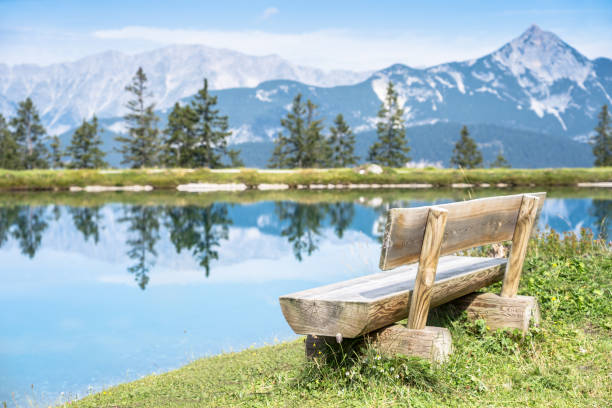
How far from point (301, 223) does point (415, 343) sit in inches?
870

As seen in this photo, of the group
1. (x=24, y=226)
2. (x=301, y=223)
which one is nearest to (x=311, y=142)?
(x=301, y=223)

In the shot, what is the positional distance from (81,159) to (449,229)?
68.3 m

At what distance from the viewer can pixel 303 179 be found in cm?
5028

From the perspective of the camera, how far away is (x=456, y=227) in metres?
4.33

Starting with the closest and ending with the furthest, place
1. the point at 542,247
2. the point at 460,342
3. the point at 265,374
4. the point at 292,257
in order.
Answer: the point at 460,342 → the point at 265,374 → the point at 542,247 → the point at 292,257

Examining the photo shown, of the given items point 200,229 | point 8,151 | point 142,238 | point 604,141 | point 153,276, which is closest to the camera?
point 153,276

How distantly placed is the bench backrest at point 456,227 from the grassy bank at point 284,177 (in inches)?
1705

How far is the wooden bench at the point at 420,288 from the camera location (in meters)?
3.95

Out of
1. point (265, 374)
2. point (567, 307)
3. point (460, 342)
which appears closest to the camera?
point (460, 342)

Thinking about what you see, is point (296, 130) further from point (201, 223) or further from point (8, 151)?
point (201, 223)

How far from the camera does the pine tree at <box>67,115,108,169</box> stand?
66125mm

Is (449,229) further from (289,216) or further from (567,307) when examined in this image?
(289,216)

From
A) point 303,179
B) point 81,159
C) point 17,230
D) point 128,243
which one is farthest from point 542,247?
point 81,159

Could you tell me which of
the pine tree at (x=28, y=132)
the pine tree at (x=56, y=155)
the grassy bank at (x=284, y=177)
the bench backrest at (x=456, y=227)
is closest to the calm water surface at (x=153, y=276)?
the bench backrest at (x=456, y=227)
